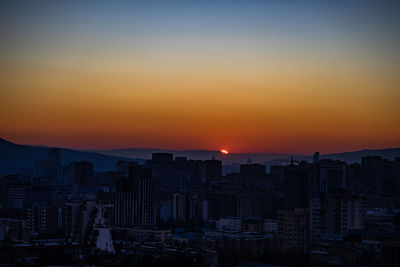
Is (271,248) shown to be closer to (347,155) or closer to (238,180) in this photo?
(347,155)

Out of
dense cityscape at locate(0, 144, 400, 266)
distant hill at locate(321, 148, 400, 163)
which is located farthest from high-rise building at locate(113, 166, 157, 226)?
distant hill at locate(321, 148, 400, 163)

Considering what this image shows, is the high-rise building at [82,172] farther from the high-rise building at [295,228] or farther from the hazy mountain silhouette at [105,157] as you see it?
the high-rise building at [295,228]

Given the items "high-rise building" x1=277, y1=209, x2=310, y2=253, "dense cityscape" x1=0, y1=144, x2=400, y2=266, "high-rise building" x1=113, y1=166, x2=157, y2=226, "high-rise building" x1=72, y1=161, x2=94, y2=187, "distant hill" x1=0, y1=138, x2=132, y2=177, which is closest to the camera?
"dense cityscape" x1=0, y1=144, x2=400, y2=266

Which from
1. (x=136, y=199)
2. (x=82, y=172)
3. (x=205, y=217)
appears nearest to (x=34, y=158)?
(x=82, y=172)

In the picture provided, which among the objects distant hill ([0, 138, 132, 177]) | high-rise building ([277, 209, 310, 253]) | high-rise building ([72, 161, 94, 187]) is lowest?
high-rise building ([277, 209, 310, 253])

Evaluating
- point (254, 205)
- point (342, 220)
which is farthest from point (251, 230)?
point (254, 205)

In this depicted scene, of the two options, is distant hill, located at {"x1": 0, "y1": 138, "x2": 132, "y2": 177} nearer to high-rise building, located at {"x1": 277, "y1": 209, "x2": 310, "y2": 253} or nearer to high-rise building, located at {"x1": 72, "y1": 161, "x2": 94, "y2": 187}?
high-rise building, located at {"x1": 72, "y1": 161, "x2": 94, "y2": 187}
